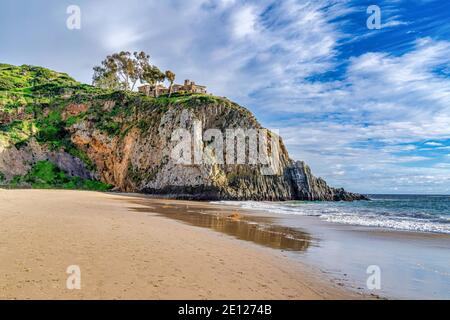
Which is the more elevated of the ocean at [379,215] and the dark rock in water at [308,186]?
the dark rock in water at [308,186]

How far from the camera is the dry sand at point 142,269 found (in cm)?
559

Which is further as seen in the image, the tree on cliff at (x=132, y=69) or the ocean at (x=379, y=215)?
the tree on cliff at (x=132, y=69)

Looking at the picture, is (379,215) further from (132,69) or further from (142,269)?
(132,69)

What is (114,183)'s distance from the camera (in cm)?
6081

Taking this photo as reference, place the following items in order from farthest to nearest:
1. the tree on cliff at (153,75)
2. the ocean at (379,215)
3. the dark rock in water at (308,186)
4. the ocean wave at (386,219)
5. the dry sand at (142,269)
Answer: the tree on cliff at (153,75) < the dark rock in water at (308,186) < the ocean at (379,215) < the ocean wave at (386,219) < the dry sand at (142,269)

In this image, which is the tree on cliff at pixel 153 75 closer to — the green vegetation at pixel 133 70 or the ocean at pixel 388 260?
the green vegetation at pixel 133 70

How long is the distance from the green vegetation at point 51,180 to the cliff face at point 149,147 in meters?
1.25

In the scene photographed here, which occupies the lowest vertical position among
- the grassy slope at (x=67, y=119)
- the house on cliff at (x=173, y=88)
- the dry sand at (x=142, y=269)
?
the dry sand at (x=142, y=269)

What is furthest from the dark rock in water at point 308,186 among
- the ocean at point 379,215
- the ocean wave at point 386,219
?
the ocean wave at point 386,219

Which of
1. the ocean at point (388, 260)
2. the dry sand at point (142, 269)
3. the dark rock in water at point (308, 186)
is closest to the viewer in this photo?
the dry sand at point (142, 269)

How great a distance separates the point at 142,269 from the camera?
6980mm

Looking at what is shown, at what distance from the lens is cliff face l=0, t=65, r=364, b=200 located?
54.5 m

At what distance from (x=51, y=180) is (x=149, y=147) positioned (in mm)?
17755
